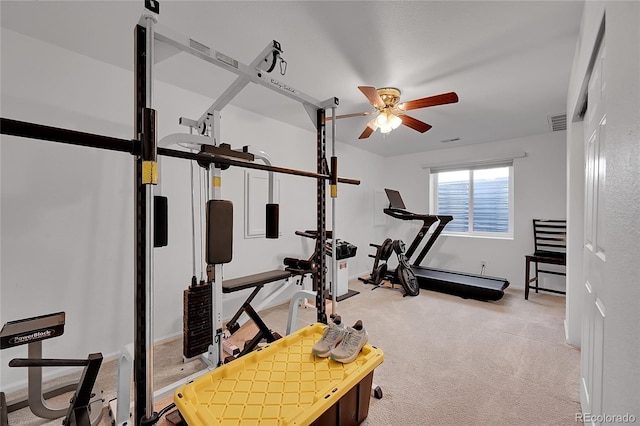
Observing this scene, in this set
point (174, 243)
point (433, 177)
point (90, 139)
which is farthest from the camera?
point (433, 177)

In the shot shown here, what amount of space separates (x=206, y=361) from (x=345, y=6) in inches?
106

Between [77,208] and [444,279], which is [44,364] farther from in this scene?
[444,279]

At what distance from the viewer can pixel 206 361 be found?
208 centimetres

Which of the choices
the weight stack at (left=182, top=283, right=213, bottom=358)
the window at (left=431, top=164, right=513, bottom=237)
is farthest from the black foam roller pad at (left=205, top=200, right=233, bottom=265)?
the window at (left=431, top=164, right=513, bottom=237)

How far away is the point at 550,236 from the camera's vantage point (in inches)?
155

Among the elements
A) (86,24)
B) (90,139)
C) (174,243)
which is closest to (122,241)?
(174,243)

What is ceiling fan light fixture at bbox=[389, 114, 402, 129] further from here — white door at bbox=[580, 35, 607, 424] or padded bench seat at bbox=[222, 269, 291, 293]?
padded bench seat at bbox=[222, 269, 291, 293]

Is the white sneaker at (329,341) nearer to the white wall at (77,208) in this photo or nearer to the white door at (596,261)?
the white door at (596,261)

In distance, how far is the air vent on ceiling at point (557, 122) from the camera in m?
3.28

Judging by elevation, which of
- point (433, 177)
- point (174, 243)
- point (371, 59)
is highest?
point (371, 59)

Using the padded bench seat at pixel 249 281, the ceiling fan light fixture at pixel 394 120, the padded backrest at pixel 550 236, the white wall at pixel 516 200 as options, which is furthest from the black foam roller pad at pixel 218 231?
the white wall at pixel 516 200

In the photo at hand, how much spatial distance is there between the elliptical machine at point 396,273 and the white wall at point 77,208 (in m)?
2.90

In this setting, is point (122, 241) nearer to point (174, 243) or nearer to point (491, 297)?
point (174, 243)

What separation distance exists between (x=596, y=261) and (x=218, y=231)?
71.7 inches
